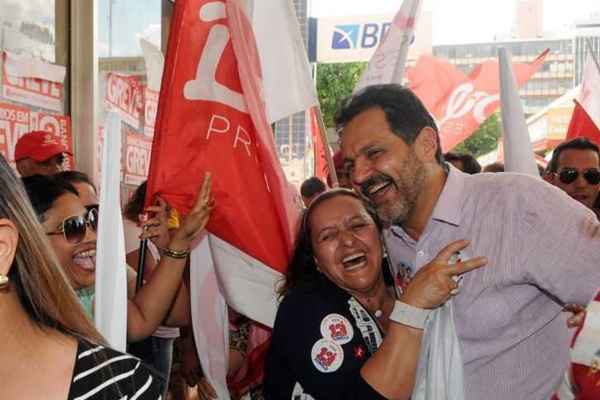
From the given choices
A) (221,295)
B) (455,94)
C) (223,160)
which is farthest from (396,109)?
(455,94)

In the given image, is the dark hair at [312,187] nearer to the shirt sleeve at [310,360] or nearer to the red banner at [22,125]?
the red banner at [22,125]

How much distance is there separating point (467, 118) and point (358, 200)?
17.6ft

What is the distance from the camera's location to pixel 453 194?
2309 mm

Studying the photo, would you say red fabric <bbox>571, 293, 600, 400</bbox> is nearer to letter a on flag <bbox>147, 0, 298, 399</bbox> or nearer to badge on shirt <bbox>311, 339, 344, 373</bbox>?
badge on shirt <bbox>311, 339, 344, 373</bbox>

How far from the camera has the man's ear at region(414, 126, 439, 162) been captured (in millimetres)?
2402

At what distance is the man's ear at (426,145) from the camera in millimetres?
2402

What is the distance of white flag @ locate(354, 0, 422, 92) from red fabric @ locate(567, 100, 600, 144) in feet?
6.24

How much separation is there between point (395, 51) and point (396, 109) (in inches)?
81.2

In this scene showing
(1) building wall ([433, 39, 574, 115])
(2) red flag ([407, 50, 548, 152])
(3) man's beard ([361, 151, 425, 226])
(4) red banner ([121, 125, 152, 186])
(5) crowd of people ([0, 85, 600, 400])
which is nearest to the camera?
(5) crowd of people ([0, 85, 600, 400])

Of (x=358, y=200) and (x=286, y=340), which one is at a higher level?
(x=358, y=200)

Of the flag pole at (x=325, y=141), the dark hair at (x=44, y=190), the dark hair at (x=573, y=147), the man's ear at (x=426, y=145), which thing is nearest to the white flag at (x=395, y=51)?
the flag pole at (x=325, y=141)

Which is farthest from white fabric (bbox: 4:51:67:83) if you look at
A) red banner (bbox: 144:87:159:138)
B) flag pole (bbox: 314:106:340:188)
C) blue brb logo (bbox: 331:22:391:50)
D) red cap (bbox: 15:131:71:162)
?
blue brb logo (bbox: 331:22:391:50)

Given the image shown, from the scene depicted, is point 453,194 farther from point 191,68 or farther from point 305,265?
point 191,68

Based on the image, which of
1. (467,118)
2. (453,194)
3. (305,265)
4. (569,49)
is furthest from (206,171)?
(569,49)
